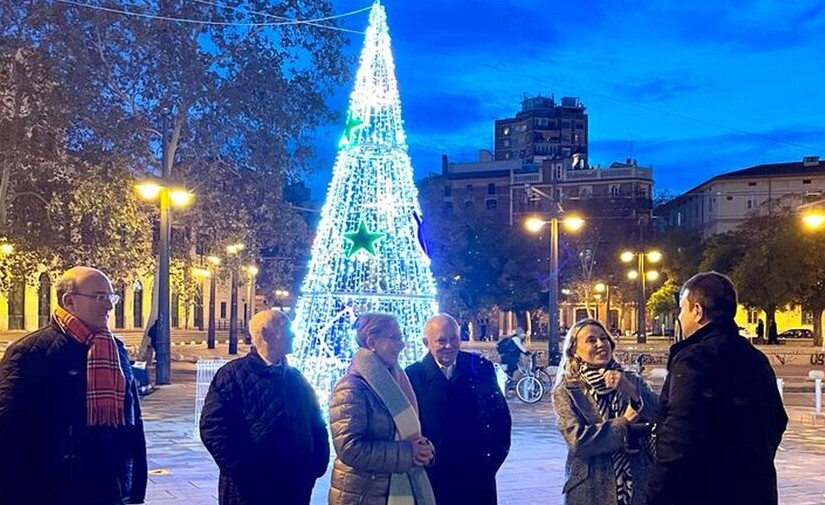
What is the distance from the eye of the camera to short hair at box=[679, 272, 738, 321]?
3.82 meters

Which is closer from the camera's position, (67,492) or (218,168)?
(67,492)

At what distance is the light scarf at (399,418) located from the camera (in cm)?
409

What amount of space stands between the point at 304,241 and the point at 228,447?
72.7 feet

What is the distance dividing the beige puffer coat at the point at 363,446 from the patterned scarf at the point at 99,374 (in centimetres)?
96

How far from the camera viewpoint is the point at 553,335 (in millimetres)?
21797

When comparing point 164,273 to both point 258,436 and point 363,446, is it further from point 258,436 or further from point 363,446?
point 363,446

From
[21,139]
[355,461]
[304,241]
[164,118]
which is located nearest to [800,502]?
[355,461]

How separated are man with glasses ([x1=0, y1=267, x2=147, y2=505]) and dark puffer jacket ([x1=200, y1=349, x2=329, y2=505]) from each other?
522 mm

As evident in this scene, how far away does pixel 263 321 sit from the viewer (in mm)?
4758

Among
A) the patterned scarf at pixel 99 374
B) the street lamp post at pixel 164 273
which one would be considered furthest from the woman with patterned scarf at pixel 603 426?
the street lamp post at pixel 164 273

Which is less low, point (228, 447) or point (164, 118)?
point (164, 118)

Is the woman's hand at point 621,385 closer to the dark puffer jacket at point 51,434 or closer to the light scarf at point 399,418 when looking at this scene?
the light scarf at point 399,418

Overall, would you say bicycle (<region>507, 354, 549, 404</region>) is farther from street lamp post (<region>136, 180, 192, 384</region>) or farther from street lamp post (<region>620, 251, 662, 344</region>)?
street lamp post (<region>620, 251, 662, 344</region>)

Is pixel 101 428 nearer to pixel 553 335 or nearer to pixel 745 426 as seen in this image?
pixel 745 426
